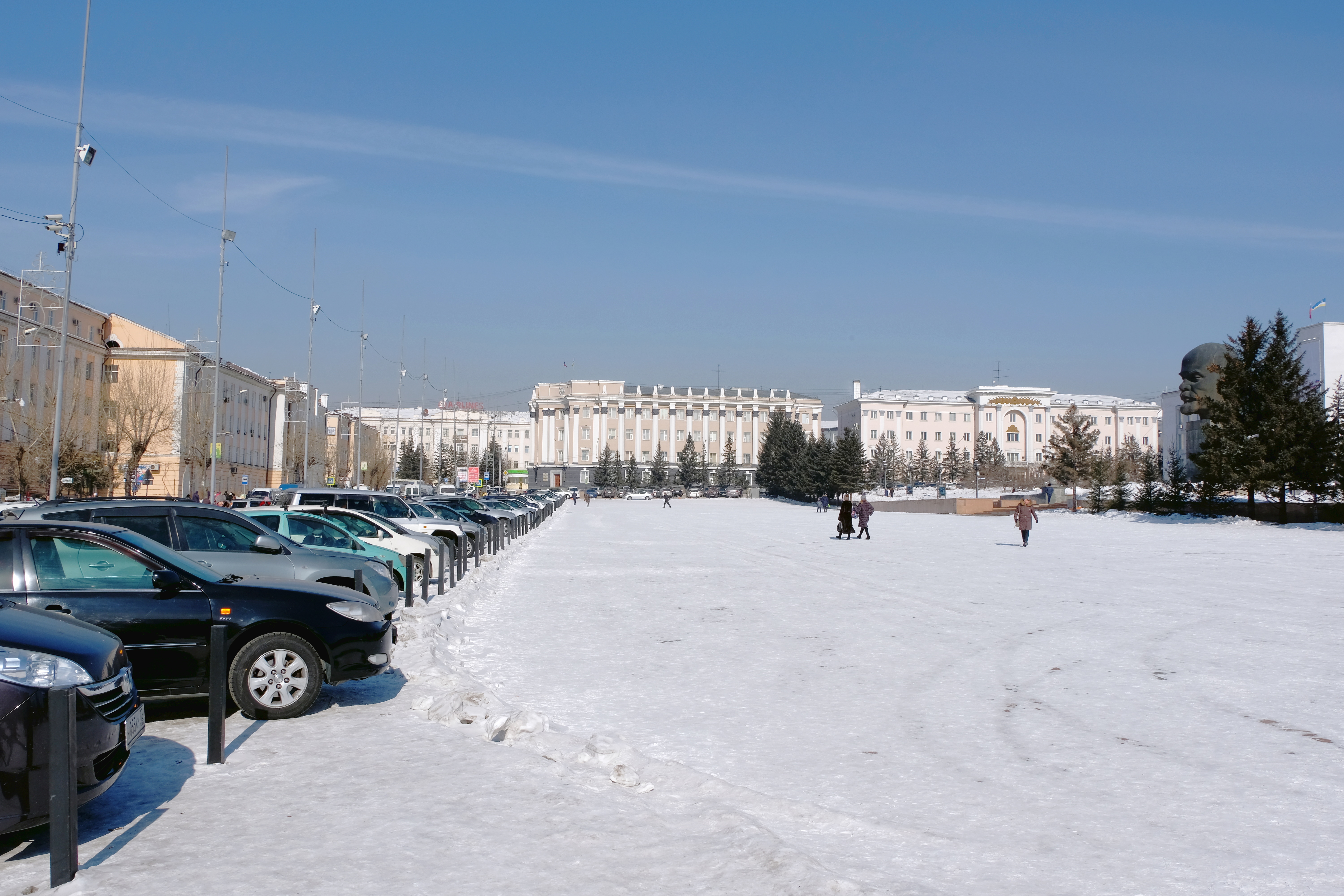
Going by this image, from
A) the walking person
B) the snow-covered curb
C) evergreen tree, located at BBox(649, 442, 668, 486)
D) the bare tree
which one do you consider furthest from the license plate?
evergreen tree, located at BBox(649, 442, 668, 486)

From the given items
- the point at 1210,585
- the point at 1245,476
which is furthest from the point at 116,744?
the point at 1245,476

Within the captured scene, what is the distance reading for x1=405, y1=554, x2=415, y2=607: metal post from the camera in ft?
49.9

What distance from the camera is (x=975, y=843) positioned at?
564 centimetres

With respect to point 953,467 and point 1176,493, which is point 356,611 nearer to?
point 1176,493

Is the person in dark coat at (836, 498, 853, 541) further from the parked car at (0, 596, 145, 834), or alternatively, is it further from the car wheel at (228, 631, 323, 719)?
the parked car at (0, 596, 145, 834)

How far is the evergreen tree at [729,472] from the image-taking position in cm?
15200

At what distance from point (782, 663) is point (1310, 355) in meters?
78.8

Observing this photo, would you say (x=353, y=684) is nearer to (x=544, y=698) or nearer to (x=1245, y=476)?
(x=544, y=698)

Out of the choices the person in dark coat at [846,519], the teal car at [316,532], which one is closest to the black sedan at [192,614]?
the teal car at [316,532]

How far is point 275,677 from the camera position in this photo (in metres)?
8.33

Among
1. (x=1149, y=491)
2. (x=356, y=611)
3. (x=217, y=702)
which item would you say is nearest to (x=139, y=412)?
(x=356, y=611)

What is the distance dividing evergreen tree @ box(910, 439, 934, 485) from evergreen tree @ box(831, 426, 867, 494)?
41.8 meters

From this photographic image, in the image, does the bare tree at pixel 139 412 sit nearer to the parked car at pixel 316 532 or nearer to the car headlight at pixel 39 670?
the parked car at pixel 316 532

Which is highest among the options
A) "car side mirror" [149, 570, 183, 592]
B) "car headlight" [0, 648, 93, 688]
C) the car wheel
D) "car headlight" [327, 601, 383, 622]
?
"car side mirror" [149, 570, 183, 592]
